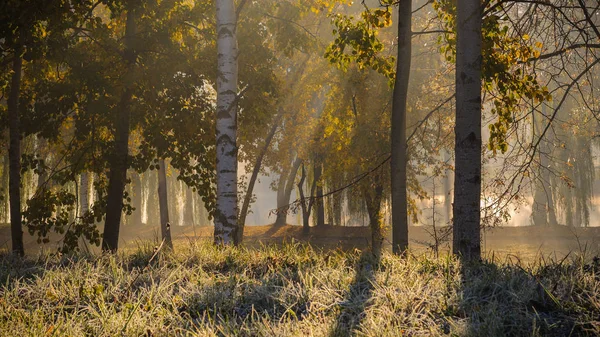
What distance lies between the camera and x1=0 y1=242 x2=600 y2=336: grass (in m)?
3.97

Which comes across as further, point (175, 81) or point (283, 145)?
point (283, 145)

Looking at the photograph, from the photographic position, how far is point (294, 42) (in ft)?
50.6

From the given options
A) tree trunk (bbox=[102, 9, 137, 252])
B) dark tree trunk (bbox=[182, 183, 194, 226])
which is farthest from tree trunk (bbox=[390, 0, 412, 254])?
dark tree trunk (bbox=[182, 183, 194, 226])

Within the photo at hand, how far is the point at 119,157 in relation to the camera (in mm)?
12500

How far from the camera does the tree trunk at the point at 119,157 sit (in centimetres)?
1255

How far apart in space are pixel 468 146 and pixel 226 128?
4399 mm

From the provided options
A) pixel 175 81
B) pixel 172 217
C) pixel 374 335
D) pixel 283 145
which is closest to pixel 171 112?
pixel 175 81

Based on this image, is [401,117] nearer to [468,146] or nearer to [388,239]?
[468,146]

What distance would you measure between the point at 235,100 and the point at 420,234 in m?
21.4

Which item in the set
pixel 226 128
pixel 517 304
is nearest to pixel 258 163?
pixel 226 128

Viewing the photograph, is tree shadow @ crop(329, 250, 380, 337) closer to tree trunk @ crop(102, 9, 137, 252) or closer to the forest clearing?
the forest clearing

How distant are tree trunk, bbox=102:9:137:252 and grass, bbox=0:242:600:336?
21.7ft

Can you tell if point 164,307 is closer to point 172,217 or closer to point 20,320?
point 20,320

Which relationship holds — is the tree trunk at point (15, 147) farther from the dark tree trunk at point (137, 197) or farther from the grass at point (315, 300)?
the dark tree trunk at point (137, 197)
